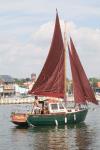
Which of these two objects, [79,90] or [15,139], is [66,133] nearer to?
[15,139]

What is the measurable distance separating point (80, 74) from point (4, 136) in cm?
1907

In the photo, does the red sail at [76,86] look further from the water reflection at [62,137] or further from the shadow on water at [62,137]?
the water reflection at [62,137]

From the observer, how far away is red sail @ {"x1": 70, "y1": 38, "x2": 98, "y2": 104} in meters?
78.0

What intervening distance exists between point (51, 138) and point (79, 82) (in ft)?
64.2

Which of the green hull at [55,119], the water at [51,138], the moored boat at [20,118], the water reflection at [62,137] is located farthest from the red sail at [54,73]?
the water at [51,138]

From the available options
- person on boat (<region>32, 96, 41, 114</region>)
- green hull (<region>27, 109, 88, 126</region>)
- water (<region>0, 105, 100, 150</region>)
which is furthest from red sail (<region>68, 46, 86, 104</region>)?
person on boat (<region>32, 96, 41, 114</region>)

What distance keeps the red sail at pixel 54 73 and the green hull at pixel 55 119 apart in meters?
3.79

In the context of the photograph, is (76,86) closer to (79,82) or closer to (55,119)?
(79,82)

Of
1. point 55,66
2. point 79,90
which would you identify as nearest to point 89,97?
point 79,90

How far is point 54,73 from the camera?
3063 inches

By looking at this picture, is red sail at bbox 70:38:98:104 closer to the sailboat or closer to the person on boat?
the sailboat

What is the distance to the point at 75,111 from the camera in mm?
76250

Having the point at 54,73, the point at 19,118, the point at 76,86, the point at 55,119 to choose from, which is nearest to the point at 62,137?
the point at 19,118

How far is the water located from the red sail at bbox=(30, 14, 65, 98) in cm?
633
